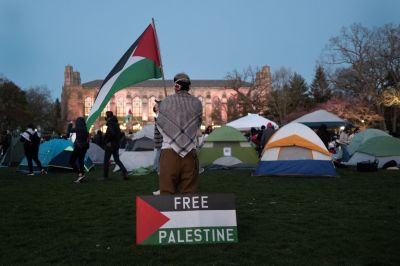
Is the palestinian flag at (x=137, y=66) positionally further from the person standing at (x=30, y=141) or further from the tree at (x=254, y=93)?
the tree at (x=254, y=93)

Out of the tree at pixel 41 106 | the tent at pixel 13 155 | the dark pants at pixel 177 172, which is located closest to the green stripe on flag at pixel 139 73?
the dark pants at pixel 177 172

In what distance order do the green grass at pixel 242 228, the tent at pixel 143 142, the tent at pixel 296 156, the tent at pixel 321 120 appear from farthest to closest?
the tent at pixel 321 120
the tent at pixel 143 142
the tent at pixel 296 156
the green grass at pixel 242 228

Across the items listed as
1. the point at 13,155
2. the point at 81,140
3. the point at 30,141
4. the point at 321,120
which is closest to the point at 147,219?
the point at 81,140

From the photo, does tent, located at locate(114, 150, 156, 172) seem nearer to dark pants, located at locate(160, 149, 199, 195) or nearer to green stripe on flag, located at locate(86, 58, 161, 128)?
green stripe on flag, located at locate(86, 58, 161, 128)

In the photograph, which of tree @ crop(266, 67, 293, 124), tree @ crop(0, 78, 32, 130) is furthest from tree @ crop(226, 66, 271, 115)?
tree @ crop(0, 78, 32, 130)

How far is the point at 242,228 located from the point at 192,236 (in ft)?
3.65

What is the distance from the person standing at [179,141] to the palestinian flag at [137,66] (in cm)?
240

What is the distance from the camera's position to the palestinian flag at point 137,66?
282 inches

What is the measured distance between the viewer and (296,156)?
1197cm

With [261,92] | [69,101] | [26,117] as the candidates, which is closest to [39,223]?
[261,92]

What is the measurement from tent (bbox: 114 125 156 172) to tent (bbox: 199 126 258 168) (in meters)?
1.91

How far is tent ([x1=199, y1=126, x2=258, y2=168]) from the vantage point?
1510cm

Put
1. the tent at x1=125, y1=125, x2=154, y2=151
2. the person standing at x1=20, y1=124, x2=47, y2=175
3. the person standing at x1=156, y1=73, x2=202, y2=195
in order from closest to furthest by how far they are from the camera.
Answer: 1. the person standing at x1=156, y1=73, x2=202, y2=195
2. the person standing at x1=20, y1=124, x2=47, y2=175
3. the tent at x1=125, y1=125, x2=154, y2=151

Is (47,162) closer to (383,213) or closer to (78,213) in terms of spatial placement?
(78,213)
